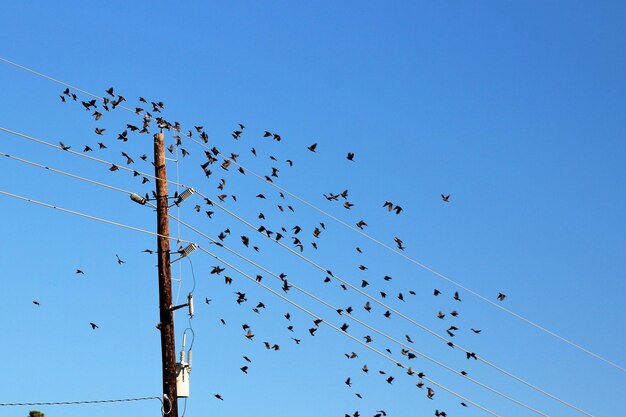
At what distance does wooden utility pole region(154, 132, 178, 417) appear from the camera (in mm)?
21047

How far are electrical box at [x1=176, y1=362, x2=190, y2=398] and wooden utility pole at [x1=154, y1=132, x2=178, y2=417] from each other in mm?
247

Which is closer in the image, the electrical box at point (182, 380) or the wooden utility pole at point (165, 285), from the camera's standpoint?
the wooden utility pole at point (165, 285)

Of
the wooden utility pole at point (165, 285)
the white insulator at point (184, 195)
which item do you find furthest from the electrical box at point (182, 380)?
the white insulator at point (184, 195)

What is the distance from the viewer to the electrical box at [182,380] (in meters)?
21.3

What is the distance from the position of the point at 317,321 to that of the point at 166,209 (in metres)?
4.16

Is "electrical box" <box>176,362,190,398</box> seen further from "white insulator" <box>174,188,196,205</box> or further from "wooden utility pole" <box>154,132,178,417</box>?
"white insulator" <box>174,188,196,205</box>

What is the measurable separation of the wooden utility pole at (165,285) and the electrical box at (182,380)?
9.7 inches

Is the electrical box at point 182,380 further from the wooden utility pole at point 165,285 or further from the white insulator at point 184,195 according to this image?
the white insulator at point 184,195

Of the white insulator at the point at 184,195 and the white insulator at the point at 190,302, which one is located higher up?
the white insulator at the point at 184,195

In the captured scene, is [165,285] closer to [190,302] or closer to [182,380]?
[190,302]

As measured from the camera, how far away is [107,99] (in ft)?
77.6

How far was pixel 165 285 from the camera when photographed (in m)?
21.6

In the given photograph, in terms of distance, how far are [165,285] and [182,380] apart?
1821 mm

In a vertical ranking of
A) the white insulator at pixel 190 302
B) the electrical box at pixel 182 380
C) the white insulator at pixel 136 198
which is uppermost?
the white insulator at pixel 136 198
